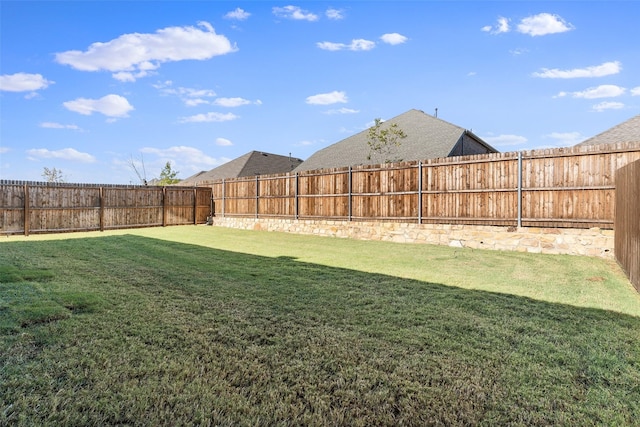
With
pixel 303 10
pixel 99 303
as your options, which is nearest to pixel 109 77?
pixel 303 10

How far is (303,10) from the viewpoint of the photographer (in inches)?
411

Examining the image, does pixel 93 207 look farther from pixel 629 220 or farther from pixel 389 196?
pixel 629 220

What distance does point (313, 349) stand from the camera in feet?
7.50

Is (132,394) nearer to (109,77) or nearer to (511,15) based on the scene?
(511,15)

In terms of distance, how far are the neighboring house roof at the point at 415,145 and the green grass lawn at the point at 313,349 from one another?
11698 mm

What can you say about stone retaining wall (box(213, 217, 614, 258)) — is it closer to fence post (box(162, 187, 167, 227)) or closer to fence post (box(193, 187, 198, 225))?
fence post (box(193, 187, 198, 225))

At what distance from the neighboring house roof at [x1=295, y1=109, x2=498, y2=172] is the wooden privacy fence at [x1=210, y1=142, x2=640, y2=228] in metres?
6.25

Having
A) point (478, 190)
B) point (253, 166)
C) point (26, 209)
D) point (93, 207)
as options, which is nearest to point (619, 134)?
point (478, 190)

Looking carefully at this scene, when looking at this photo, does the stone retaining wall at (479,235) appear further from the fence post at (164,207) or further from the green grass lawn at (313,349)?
the fence post at (164,207)

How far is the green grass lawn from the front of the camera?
63.9 inches

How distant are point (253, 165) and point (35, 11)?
49.9 feet

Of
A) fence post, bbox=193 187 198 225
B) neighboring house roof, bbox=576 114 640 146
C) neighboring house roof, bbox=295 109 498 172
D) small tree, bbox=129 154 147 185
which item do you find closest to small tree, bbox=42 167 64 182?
small tree, bbox=129 154 147 185

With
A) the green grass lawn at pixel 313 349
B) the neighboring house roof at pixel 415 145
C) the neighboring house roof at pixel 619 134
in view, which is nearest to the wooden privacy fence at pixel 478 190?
the green grass lawn at pixel 313 349

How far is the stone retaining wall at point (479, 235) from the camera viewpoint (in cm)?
675
